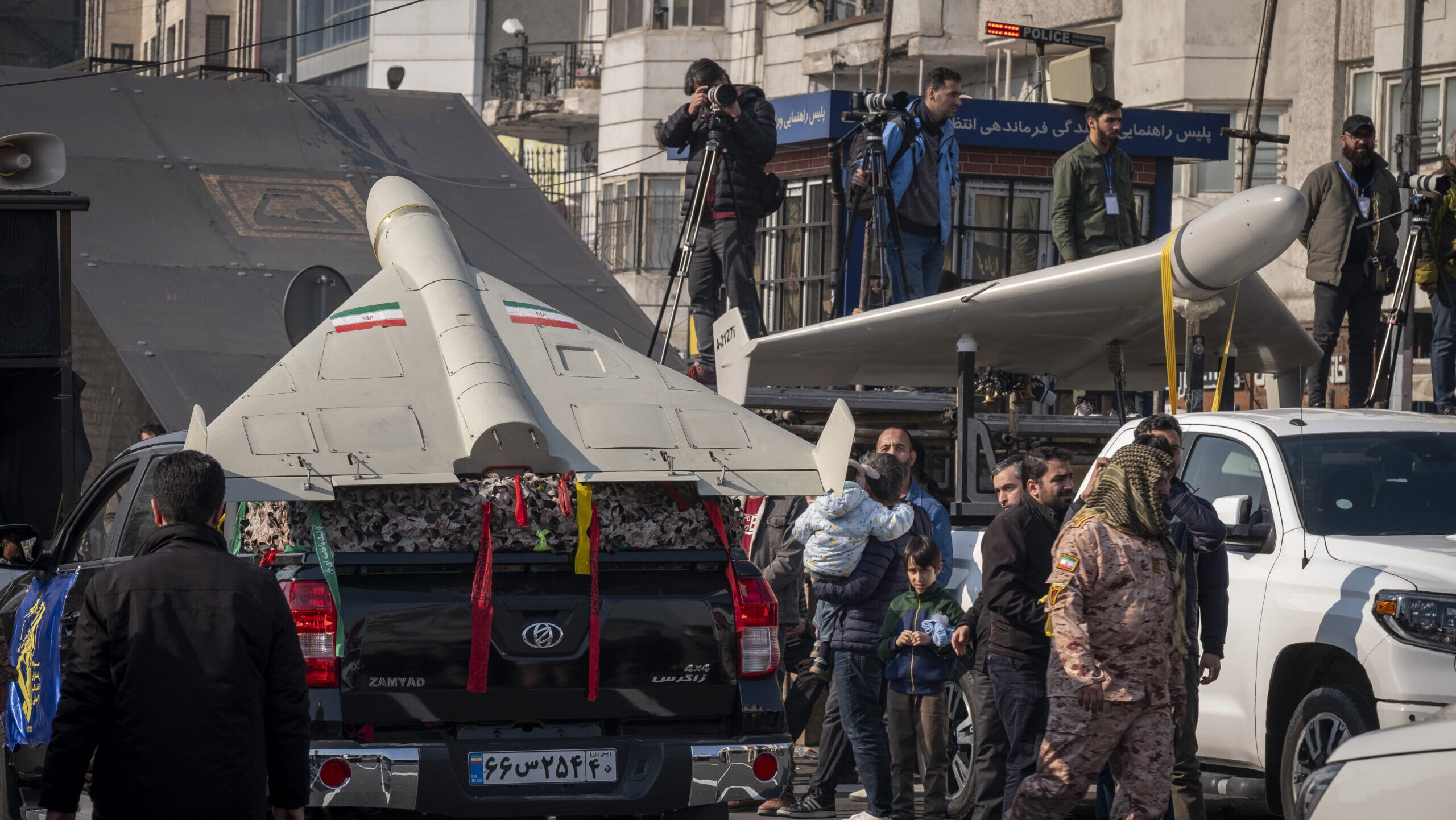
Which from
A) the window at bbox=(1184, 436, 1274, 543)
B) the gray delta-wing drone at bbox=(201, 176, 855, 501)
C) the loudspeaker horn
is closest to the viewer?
the gray delta-wing drone at bbox=(201, 176, 855, 501)

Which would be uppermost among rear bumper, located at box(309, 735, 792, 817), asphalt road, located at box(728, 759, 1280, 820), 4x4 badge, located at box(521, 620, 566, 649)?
4x4 badge, located at box(521, 620, 566, 649)

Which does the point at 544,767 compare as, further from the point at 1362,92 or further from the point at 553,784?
the point at 1362,92

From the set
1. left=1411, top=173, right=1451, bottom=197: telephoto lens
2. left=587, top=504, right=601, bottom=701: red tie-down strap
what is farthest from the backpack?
left=587, top=504, right=601, bottom=701: red tie-down strap

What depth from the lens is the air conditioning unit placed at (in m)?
19.7

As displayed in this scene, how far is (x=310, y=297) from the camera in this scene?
12.0 metres

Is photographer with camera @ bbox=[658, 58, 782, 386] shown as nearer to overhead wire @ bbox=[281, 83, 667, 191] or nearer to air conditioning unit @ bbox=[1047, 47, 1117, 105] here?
overhead wire @ bbox=[281, 83, 667, 191]

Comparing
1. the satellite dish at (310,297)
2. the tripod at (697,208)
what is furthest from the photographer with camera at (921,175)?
the satellite dish at (310,297)

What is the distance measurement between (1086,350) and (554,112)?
30.3m

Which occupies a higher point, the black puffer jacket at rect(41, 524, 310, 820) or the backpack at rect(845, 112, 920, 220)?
the backpack at rect(845, 112, 920, 220)

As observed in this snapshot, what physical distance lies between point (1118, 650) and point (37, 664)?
4191mm

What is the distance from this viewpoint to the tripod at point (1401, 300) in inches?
493

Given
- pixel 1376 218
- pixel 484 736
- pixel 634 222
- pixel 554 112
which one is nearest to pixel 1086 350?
pixel 1376 218

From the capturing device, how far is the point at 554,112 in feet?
138

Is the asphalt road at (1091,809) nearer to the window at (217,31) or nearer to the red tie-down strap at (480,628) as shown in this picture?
the red tie-down strap at (480,628)
